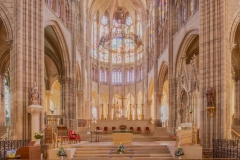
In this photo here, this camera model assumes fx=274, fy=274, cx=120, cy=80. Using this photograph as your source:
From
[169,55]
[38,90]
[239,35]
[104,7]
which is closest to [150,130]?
[169,55]

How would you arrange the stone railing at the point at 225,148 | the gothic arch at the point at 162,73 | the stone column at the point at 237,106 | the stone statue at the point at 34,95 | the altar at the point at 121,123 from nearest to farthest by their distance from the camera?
the stone railing at the point at 225,148 → the stone statue at the point at 34,95 → the stone column at the point at 237,106 → the altar at the point at 121,123 → the gothic arch at the point at 162,73

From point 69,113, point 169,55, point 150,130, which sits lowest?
point 150,130

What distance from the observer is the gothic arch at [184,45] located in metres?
21.6

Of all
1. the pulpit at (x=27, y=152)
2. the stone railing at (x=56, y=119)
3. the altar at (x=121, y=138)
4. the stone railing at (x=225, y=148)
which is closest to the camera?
the pulpit at (x=27, y=152)

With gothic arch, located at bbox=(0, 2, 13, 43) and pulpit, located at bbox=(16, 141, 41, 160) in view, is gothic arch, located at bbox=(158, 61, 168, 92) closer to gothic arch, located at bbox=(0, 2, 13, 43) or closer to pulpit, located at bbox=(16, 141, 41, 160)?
gothic arch, located at bbox=(0, 2, 13, 43)

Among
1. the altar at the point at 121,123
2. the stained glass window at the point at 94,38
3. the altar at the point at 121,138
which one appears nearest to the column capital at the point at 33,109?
the altar at the point at 121,138

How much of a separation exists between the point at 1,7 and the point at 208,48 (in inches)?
487

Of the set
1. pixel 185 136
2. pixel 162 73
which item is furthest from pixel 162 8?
pixel 185 136

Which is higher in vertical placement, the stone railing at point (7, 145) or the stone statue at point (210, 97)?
the stone statue at point (210, 97)

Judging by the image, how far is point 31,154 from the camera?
12211 millimetres

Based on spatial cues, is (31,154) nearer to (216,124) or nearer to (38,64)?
(38,64)

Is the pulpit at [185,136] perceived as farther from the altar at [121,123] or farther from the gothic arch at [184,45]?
the altar at [121,123]

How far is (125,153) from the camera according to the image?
623 inches

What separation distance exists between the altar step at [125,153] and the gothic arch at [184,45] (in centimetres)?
939
